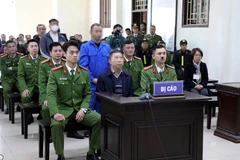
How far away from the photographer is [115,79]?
12.1 ft

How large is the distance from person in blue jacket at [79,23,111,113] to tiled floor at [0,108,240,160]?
54cm

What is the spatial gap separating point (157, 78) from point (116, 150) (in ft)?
4.16

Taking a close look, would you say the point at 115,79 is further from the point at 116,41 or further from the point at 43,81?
the point at 116,41

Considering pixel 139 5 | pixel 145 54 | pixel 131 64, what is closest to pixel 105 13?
pixel 139 5

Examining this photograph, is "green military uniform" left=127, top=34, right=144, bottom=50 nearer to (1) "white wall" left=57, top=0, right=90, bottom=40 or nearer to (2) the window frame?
(2) the window frame

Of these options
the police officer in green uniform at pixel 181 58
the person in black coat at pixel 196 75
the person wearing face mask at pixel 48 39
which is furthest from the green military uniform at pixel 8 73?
the police officer in green uniform at pixel 181 58

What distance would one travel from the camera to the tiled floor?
380cm

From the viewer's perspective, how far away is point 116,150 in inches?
115

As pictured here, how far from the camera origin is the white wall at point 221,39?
6.68 m

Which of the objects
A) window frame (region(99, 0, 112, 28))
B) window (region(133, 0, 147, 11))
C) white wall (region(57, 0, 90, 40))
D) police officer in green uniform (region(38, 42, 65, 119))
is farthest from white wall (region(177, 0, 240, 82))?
white wall (region(57, 0, 90, 40))

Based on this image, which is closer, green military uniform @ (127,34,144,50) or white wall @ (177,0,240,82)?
white wall @ (177,0,240,82)

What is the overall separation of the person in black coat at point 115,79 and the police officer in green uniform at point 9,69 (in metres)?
2.51

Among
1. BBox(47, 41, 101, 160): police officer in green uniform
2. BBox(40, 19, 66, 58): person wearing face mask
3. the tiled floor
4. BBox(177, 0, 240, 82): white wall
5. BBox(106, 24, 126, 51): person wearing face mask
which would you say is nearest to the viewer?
BBox(47, 41, 101, 160): police officer in green uniform

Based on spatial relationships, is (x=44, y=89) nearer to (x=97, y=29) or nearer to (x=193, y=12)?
(x=97, y=29)
